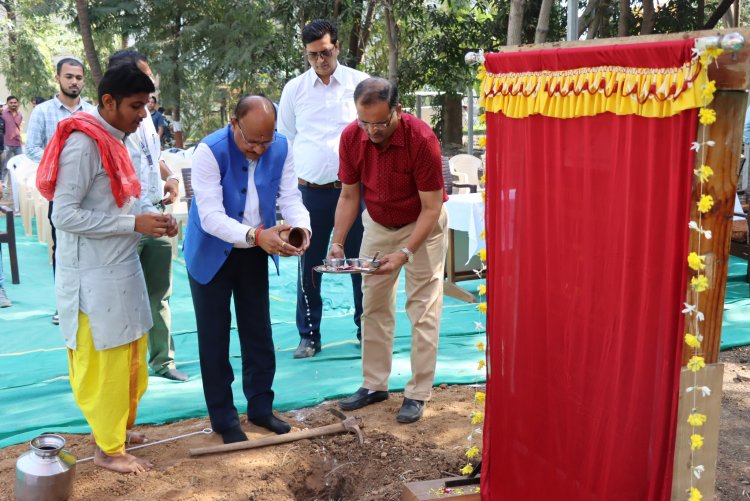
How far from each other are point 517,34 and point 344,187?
3.22 metres

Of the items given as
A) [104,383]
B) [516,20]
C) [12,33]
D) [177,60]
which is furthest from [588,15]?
[12,33]

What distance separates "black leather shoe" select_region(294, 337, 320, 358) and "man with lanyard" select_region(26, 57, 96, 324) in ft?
5.18

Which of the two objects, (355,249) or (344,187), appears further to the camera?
(355,249)

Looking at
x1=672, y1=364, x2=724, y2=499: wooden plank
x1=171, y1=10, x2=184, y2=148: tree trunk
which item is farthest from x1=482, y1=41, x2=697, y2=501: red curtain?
x1=171, y1=10, x2=184, y2=148: tree trunk

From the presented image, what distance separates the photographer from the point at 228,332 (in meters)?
3.86

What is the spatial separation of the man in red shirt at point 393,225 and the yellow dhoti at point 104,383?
1.25 meters

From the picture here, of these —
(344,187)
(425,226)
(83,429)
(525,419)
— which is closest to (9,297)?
(83,429)

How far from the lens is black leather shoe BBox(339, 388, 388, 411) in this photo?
14.5ft

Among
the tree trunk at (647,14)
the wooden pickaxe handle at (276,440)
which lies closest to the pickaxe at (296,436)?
the wooden pickaxe handle at (276,440)

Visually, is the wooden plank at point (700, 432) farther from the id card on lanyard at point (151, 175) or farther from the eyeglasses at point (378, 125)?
the id card on lanyard at point (151, 175)

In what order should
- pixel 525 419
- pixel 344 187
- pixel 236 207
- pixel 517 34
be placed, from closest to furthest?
1. pixel 525 419
2. pixel 236 207
3. pixel 344 187
4. pixel 517 34

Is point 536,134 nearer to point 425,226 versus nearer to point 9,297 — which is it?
point 425,226

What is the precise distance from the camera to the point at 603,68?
7.98ft

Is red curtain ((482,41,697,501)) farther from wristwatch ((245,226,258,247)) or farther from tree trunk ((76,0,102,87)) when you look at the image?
tree trunk ((76,0,102,87))
